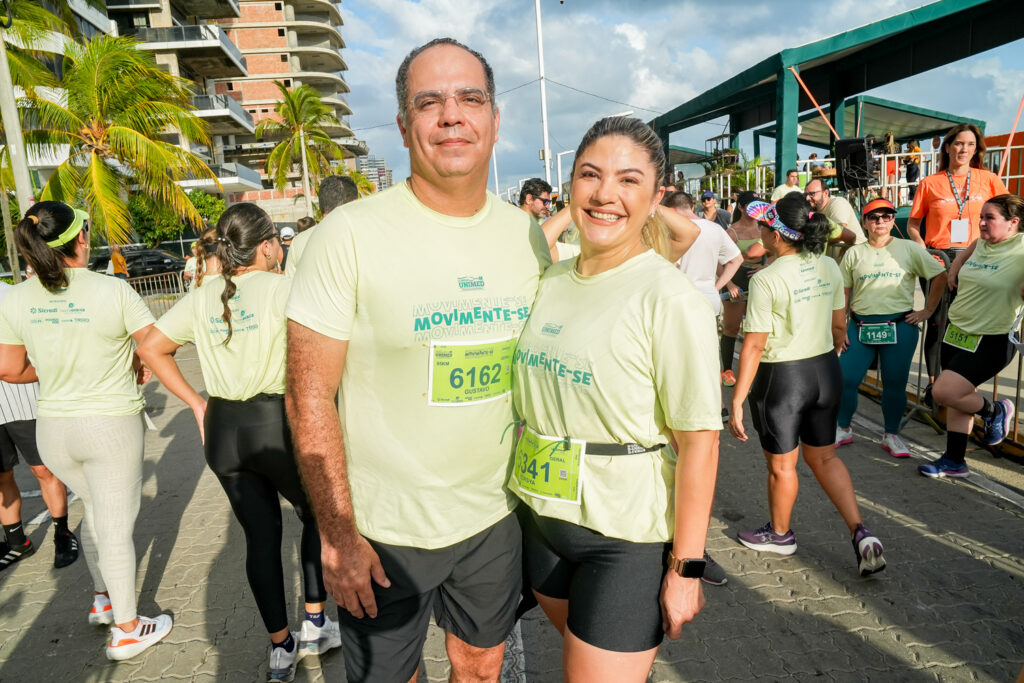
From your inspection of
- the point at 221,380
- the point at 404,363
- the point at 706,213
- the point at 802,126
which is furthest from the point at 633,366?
the point at 802,126

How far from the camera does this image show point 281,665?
291 centimetres

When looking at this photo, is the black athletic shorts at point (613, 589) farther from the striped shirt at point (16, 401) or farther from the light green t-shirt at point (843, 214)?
the light green t-shirt at point (843, 214)

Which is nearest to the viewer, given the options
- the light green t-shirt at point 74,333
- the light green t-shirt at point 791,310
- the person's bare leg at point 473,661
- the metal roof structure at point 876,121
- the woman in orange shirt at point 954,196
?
the person's bare leg at point 473,661

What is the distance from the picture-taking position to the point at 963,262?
5023 millimetres

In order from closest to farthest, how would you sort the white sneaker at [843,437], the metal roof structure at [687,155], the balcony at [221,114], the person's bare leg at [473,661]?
the person's bare leg at [473,661]
the white sneaker at [843,437]
the metal roof structure at [687,155]
the balcony at [221,114]

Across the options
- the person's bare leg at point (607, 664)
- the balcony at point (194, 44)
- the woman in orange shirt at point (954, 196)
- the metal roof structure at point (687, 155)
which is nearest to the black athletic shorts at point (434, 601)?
the person's bare leg at point (607, 664)

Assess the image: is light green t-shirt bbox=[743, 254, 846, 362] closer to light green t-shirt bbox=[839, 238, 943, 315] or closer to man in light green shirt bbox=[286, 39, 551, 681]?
light green t-shirt bbox=[839, 238, 943, 315]

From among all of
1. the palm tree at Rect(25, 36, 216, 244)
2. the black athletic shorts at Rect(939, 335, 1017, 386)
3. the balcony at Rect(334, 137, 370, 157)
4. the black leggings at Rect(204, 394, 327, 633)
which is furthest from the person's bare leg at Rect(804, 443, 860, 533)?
the balcony at Rect(334, 137, 370, 157)

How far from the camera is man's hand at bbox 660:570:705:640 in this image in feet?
5.81

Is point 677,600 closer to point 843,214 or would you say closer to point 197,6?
point 843,214

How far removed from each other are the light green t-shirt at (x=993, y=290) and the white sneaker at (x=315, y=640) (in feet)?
15.5

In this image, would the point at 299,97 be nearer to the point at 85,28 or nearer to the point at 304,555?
the point at 85,28

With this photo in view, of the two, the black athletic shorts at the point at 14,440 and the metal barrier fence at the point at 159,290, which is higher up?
the metal barrier fence at the point at 159,290

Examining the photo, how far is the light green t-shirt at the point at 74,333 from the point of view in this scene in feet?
9.82
